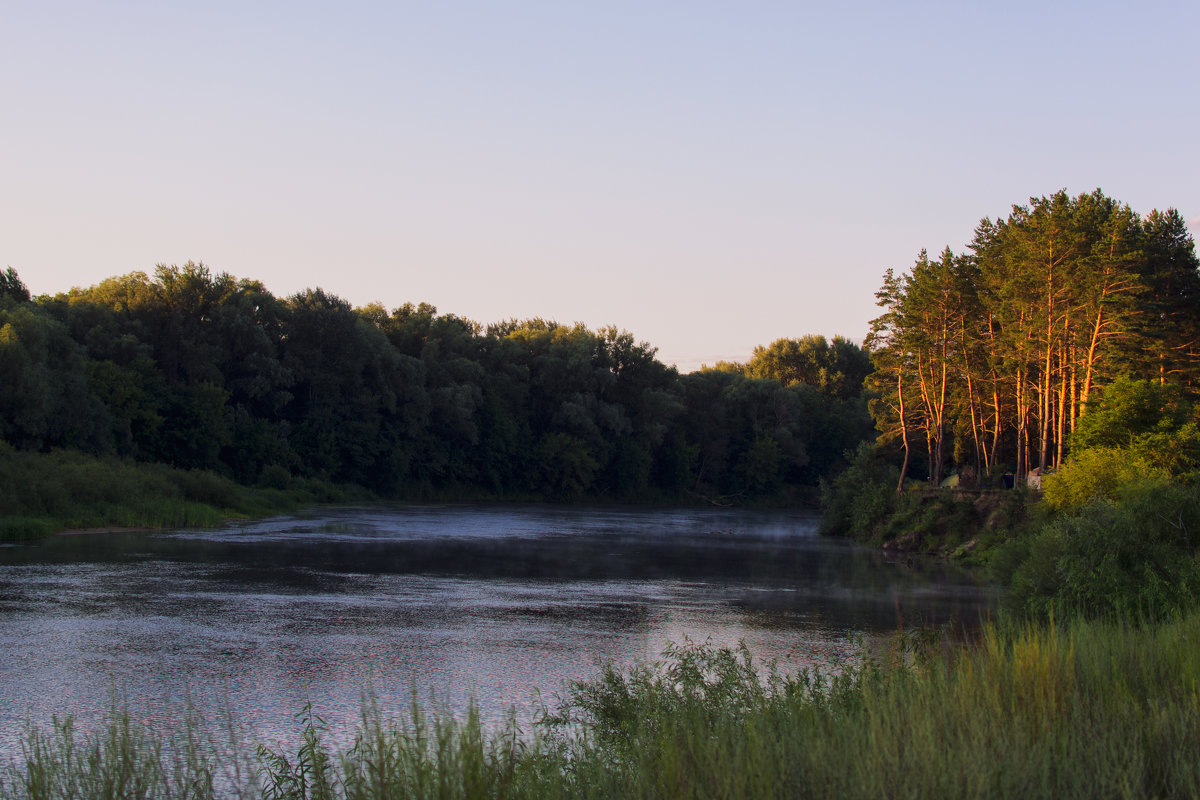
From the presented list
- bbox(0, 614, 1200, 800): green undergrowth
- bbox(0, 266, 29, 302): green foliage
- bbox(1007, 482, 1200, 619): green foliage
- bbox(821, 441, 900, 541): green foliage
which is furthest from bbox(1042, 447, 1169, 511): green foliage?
bbox(0, 266, 29, 302): green foliage

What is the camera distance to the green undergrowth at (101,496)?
1422 inches

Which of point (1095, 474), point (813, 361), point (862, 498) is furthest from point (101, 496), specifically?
point (813, 361)

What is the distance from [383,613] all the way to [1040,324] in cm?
3260

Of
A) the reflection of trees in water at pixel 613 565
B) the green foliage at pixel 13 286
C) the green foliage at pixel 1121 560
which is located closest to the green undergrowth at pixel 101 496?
the reflection of trees in water at pixel 613 565

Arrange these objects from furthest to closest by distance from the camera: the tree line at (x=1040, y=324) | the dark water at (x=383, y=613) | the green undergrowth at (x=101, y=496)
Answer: the tree line at (x=1040, y=324), the green undergrowth at (x=101, y=496), the dark water at (x=383, y=613)

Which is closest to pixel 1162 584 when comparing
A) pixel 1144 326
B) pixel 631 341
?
pixel 1144 326

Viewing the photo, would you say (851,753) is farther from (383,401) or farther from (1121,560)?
(383,401)

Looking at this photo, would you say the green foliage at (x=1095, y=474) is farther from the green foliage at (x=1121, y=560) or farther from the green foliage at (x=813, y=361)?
the green foliage at (x=813, y=361)

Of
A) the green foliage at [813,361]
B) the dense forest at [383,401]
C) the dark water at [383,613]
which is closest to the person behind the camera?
the dark water at [383,613]

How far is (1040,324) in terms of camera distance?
4369 centimetres

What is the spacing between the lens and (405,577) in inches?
1100

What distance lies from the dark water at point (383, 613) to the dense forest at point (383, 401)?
2012 centimetres

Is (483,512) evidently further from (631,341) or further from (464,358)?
(631,341)

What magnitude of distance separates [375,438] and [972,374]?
42.4 m
